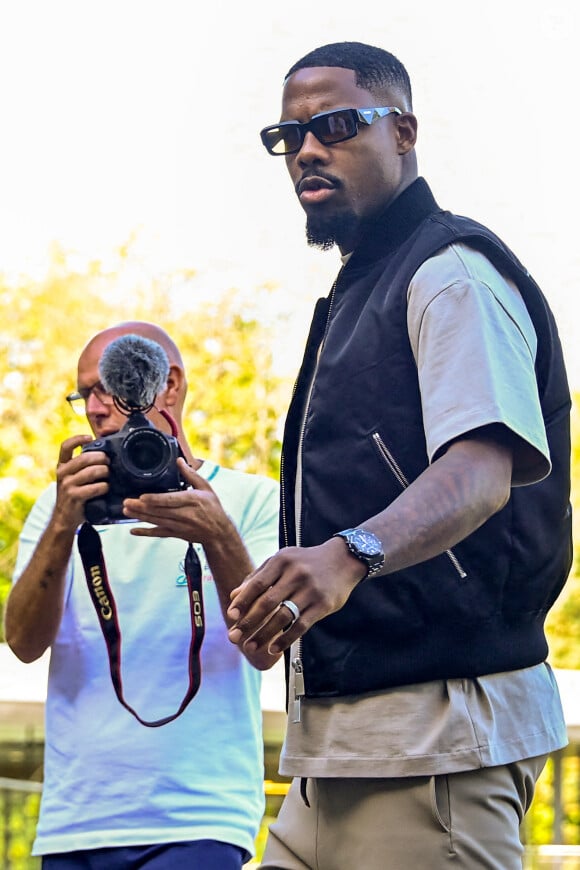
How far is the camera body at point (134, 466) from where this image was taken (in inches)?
103

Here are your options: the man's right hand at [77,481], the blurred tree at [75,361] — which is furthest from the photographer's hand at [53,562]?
the blurred tree at [75,361]

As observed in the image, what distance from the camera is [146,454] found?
2.62 metres

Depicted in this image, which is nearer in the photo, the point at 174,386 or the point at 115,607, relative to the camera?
the point at 115,607

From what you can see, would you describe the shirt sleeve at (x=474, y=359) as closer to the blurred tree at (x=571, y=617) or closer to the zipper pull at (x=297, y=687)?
the zipper pull at (x=297, y=687)

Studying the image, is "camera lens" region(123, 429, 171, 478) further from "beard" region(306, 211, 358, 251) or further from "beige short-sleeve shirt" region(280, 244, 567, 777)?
"beige short-sleeve shirt" region(280, 244, 567, 777)

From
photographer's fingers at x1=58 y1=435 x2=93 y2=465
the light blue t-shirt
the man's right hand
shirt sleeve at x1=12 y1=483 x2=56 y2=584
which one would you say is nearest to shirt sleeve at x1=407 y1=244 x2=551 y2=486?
the man's right hand

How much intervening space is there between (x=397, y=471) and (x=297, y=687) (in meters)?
0.36

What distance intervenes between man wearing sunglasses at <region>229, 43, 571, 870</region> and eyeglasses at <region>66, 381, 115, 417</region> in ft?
3.61

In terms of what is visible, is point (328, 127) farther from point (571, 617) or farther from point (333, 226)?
point (571, 617)

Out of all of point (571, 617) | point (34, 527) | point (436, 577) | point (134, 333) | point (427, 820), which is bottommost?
point (571, 617)

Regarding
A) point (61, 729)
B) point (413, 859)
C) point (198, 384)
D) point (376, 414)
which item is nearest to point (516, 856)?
point (413, 859)

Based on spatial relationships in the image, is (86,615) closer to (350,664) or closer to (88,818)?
(88,818)

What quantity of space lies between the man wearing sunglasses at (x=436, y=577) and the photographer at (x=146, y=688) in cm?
67

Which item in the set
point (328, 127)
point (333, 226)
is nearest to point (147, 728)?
point (333, 226)
